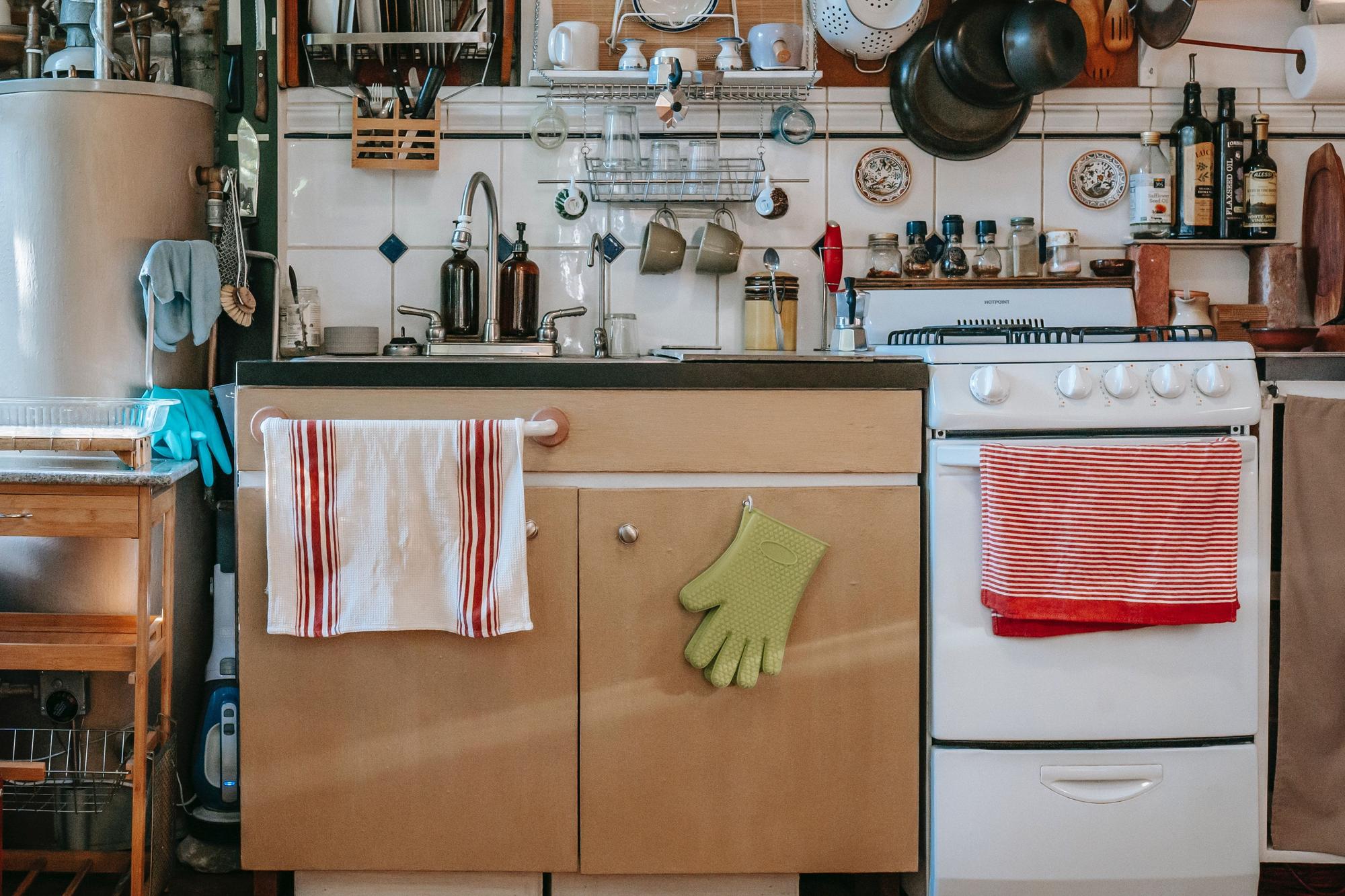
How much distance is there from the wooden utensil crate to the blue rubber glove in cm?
62

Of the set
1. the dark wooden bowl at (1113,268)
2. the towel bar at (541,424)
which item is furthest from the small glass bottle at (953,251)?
the towel bar at (541,424)

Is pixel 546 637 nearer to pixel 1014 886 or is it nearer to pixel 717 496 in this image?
pixel 717 496

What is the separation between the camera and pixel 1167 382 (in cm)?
159

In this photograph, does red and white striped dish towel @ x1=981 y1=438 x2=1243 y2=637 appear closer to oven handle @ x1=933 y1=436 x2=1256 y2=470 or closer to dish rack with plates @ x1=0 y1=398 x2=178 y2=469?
oven handle @ x1=933 y1=436 x2=1256 y2=470

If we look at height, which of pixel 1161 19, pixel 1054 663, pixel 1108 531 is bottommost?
pixel 1054 663

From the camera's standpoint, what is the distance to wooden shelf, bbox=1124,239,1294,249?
2225 millimetres

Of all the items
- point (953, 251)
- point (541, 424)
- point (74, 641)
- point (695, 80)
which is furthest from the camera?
point (953, 251)

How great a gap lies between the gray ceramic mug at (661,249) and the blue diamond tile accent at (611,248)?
0.21 ft

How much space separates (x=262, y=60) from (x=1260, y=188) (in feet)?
7.04

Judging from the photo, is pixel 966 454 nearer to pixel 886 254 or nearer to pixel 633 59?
pixel 886 254

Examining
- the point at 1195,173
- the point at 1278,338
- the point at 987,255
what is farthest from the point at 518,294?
the point at 1278,338

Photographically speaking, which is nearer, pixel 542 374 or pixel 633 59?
pixel 542 374

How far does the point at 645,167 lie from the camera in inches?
86.8

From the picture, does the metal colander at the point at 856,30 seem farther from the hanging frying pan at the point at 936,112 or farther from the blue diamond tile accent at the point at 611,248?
the blue diamond tile accent at the point at 611,248
